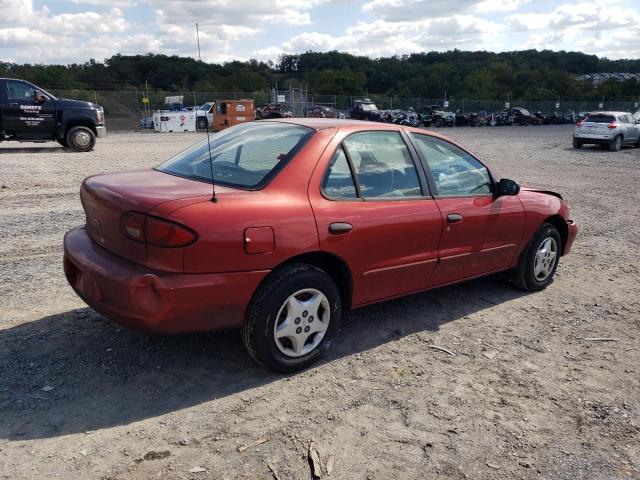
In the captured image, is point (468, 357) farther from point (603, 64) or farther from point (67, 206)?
point (603, 64)

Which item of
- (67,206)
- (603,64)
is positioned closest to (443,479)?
(67,206)

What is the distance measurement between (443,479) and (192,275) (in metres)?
1.66

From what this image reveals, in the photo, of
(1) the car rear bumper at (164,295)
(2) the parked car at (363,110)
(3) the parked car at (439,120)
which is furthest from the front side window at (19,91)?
(3) the parked car at (439,120)

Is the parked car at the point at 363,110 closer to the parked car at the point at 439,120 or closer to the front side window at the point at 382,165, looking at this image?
the parked car at the point at 439,120

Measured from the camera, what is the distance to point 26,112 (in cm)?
1513

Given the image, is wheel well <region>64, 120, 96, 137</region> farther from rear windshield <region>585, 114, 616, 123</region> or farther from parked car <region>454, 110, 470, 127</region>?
parked car <region>454, 110, 470, 127</region>

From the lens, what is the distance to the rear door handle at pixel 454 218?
418cm

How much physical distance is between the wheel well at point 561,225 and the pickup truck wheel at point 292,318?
2730mm

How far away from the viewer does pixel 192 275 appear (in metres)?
3.02

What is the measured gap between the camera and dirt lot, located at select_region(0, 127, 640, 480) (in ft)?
8.89

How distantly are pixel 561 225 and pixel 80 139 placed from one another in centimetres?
1428

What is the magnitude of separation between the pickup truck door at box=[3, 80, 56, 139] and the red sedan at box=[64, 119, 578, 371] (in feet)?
43.6

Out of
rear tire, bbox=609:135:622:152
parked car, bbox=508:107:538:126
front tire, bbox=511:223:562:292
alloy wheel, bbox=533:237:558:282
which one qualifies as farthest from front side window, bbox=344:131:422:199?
parked car, bbox=508:107:538:126

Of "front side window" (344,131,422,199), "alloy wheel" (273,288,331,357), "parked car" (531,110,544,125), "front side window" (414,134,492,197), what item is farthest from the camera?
"parked car" (531,110,544,125)
